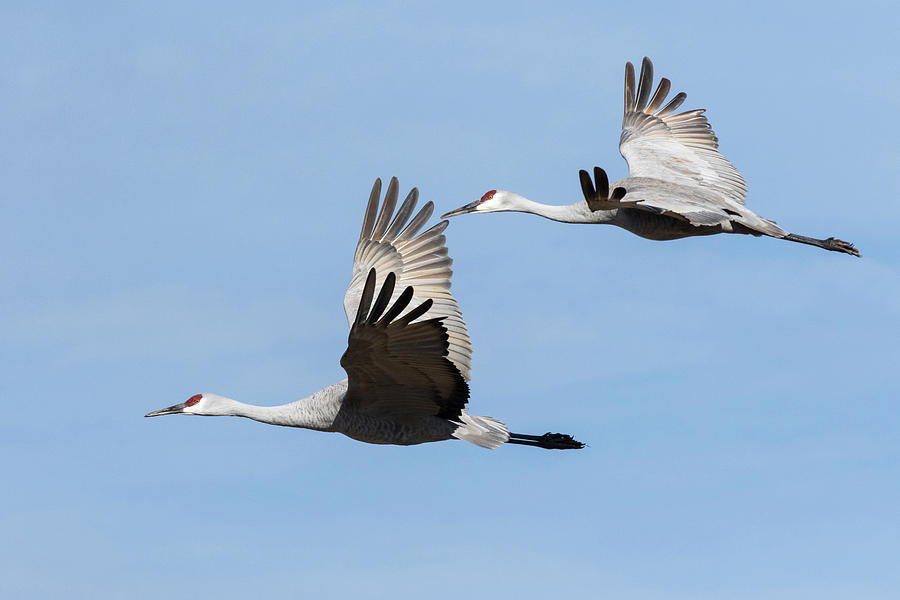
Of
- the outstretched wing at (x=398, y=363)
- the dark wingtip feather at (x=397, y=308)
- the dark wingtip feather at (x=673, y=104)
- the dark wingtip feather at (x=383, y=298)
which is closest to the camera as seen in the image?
the dark wingtip feather at (x=383, y=298)

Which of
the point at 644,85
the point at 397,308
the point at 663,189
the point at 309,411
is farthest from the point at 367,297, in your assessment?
the point at 644,85

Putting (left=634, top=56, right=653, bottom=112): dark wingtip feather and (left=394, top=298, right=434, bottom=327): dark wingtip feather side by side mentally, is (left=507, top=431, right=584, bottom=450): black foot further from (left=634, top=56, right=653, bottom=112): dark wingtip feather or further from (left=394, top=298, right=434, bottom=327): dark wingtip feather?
(left=634, top=56, right=653, bottom=112): dark wingtip feather

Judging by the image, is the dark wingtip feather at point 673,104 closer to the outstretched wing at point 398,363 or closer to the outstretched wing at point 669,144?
the outstretched wing at point 669,144

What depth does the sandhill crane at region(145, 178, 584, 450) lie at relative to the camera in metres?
9.92

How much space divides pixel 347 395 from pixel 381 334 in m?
1.34

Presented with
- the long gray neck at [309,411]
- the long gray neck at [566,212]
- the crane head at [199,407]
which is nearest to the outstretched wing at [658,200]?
the long gray neck at [566,212]

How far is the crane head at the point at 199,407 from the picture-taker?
40.7 feet

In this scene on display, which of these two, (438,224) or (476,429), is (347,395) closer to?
(476,429)

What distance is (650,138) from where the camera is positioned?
1572 centimetres

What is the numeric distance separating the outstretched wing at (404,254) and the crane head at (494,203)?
1.56 meters

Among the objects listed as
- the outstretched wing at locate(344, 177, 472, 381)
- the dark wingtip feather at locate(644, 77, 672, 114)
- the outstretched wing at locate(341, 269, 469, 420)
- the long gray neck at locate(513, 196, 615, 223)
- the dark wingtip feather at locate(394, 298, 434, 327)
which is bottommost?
the outstretched wing at locate(341, 269, 469, 420)

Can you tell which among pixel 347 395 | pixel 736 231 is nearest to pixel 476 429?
pixel 347 395

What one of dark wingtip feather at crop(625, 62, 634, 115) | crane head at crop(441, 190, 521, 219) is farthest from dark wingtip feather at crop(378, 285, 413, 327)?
dark wingtip feather at crop(625, 62, 634, 115)

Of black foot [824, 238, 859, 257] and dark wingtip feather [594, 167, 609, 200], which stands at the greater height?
black foot [824, 238, 859, 257]
